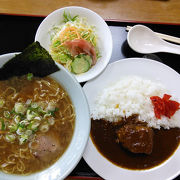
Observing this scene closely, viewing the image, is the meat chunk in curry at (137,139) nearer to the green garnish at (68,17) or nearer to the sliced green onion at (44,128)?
the sliced green onion at (44,128)

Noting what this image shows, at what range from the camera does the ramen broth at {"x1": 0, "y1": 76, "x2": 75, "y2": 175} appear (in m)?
2.11

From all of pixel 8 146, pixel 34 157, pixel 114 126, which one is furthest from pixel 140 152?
pixel 8 146

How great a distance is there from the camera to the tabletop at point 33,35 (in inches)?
106

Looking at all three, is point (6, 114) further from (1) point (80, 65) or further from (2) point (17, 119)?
(1) point (80, 65)

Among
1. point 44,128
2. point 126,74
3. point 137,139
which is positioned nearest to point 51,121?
point 44,128

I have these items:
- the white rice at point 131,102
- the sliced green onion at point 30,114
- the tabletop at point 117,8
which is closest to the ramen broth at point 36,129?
the sliced green onion at point 30,114

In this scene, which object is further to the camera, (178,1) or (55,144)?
(178,1)

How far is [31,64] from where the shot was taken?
2.14m

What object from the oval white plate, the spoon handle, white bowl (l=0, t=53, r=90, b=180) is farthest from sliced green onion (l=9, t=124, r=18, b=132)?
the spoon handle

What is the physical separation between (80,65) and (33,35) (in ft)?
2.55

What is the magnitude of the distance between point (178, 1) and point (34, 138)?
2.61m

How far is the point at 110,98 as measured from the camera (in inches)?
102

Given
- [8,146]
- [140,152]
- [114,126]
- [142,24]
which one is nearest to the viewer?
[8,146]

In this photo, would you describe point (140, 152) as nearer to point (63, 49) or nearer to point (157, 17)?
point (63, 49)
